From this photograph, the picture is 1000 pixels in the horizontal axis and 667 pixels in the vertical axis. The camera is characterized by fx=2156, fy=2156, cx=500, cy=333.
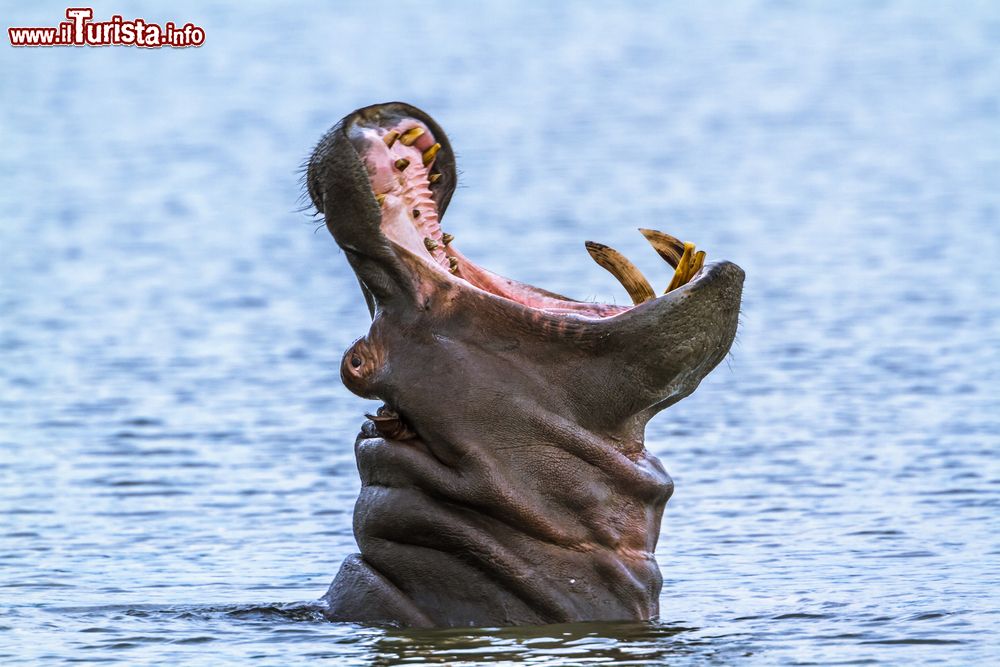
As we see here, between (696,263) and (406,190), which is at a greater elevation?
(406,190)

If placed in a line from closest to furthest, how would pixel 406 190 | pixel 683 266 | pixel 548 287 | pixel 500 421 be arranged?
1. pixel 500 421
2. pixel 683 266
3. pixel 406 190
4. pixel 548 287

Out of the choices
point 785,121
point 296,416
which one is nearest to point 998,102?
point 785,121

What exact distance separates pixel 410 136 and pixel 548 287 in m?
9.89

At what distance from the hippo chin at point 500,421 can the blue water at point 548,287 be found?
0.22 meters

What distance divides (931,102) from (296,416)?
2310cm

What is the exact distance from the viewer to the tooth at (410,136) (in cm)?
809

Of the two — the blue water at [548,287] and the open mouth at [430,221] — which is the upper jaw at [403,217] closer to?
the open mouth at [430,221]

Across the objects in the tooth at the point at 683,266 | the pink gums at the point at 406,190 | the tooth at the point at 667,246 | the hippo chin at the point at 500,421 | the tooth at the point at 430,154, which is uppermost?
the tooth at the point at 430,154

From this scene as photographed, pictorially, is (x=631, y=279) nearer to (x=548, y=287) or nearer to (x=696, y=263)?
(x=696, y=263)

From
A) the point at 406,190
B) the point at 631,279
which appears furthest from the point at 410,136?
the point at 631,279

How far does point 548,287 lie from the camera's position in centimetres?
1794

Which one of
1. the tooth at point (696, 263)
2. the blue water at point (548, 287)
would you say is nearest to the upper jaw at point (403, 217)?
the tooth at point (696, 263)

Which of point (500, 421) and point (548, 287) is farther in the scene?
point (548, 287)

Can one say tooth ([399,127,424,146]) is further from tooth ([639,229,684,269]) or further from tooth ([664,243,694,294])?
tooth ([664,243,694,294])
